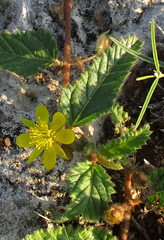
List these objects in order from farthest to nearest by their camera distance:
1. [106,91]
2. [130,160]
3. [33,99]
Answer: [33,99]
[130,160]
[106,91]

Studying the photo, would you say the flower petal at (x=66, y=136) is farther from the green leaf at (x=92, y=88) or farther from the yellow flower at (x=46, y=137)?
the green leaf at (x=92, y=88)

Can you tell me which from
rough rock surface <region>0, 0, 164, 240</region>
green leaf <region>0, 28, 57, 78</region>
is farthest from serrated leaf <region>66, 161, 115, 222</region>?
green leaf <region>0, 28, 57, 78</region>

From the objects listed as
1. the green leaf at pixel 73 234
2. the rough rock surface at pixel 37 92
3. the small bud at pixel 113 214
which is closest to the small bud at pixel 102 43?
the rough rock surface at pixel 37 92

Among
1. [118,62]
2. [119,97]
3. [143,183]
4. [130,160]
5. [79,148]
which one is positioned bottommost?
[143,183]

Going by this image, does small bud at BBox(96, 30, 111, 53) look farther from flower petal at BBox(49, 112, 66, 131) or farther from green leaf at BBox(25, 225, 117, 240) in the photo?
green leaf at BBox(25, 225, 117, 240)

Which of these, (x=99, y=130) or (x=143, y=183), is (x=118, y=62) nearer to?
(x=99, y=130)

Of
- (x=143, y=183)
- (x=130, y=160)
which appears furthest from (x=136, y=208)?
(x=130, y=160)
